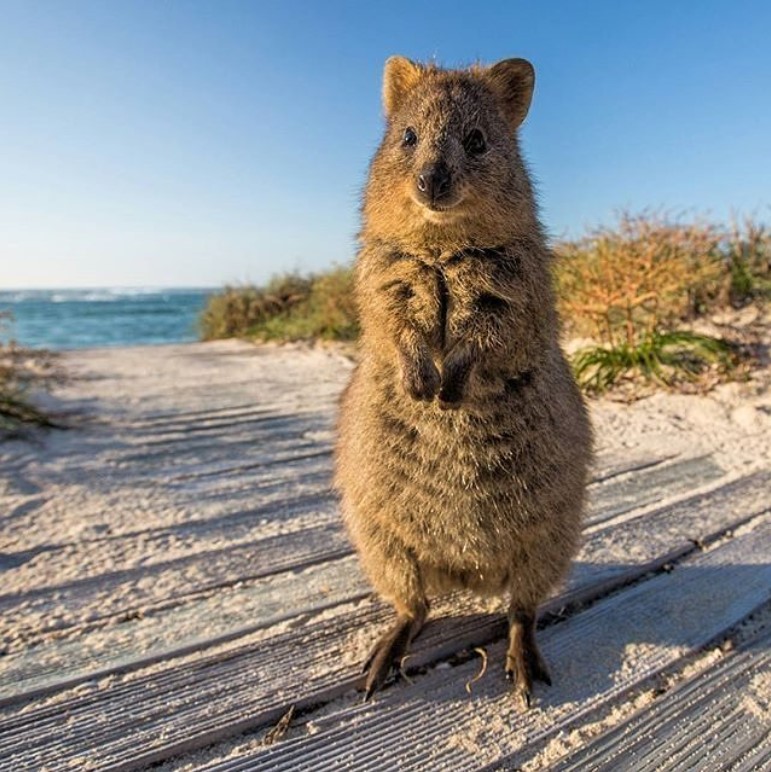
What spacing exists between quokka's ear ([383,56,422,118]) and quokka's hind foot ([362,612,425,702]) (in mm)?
1825

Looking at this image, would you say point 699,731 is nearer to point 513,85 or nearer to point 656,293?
point 513,85

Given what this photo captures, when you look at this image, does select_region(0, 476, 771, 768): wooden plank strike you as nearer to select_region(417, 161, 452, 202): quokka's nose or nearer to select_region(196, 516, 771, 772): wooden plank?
select_region(196, 516, 771, 772): wooden plank

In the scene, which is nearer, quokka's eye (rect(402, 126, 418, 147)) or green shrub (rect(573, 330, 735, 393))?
quokka's eye (rect(402, 126, 418, 147))

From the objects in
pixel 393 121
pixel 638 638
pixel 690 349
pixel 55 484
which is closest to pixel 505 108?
pixel 393 121

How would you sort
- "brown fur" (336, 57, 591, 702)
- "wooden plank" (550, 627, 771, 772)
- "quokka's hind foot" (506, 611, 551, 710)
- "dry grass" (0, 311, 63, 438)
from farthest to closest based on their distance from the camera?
1. "dry grass" (0, 311, 63, 438)
2. "brown fur" (336, 57, 591, 702)
3. "quokka's hind foot" (506, 611, 551, 710)
4. "wooden plank" (550, 627, 771, 772)

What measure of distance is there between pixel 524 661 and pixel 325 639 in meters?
0.59

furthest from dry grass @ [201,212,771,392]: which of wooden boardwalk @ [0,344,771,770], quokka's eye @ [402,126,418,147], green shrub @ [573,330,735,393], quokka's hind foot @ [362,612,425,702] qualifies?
quokka's hind foot @ [362,612,425,702]

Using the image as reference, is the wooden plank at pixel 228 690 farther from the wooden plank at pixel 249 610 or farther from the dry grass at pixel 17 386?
the dry grass at pixel 17 386

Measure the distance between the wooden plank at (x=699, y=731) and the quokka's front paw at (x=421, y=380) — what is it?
3.05ft

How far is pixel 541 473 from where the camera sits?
1718mm

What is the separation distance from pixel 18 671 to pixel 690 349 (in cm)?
539

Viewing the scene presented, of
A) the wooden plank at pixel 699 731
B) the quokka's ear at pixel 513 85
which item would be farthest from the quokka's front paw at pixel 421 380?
the quokka's ear at pixel 513 85

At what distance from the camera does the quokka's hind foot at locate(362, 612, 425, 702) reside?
1561 millimetres

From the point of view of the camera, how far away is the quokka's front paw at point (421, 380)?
5.25ft
